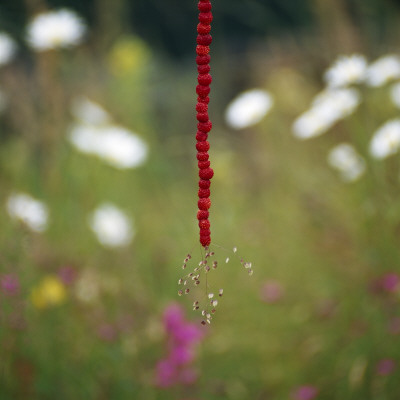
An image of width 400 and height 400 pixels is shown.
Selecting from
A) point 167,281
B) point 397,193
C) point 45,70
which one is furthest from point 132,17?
point 397,193

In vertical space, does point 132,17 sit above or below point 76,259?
above

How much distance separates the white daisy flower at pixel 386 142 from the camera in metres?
1.46

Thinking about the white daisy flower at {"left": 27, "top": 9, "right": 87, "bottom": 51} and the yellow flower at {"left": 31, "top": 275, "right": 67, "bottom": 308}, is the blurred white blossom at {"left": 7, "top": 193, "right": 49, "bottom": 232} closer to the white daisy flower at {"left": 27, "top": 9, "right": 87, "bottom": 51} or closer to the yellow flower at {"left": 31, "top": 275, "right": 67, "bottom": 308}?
the yellow flower at {"left": 31, "top": 275, "right": 67, "bottom": 308}

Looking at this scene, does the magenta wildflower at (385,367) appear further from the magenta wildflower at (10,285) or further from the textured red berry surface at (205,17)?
the textured red berry surface at (205,17)

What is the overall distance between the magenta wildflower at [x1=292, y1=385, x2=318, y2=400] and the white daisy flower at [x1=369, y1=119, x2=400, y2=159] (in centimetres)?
63

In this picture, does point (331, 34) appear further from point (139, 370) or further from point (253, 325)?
point (139, 370)

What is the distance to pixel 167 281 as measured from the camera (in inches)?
80.4

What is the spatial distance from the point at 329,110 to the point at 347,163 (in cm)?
21

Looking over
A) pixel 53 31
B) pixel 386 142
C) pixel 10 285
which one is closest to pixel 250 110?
pixel 53 31

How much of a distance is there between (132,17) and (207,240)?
4464 millimetres

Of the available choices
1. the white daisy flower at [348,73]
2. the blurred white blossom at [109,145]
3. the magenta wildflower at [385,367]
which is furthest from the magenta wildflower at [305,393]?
the blurred white blossom at [109,145]

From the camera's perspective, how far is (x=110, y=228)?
2104 millimetres

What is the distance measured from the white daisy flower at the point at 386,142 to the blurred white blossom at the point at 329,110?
0.44 ft

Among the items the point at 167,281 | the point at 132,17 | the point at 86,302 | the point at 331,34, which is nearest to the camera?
the point at 86,302
